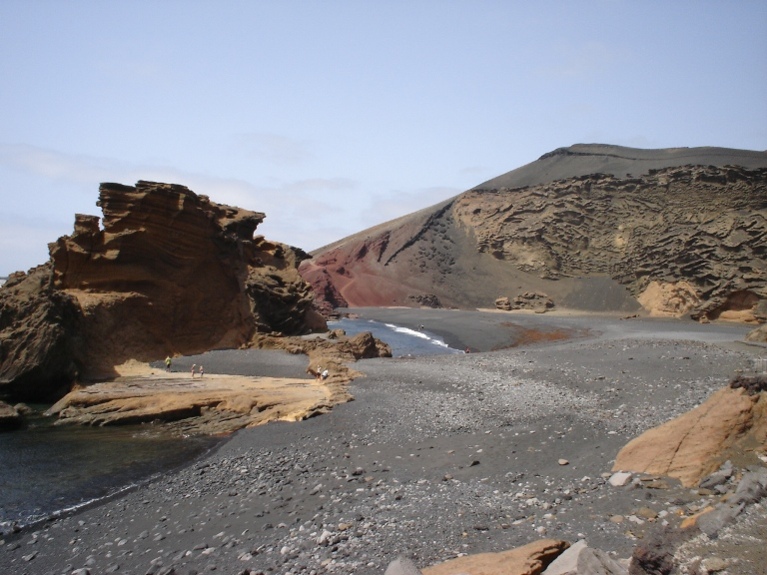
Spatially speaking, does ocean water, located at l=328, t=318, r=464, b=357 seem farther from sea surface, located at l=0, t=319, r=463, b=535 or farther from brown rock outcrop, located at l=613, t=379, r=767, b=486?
brown rock outcrop, located at l=613, t=379, r=767, b=486

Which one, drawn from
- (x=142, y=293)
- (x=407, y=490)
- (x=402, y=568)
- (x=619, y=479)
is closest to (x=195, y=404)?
(x=142, y=293)

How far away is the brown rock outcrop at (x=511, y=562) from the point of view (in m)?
4.13

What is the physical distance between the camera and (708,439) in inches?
232

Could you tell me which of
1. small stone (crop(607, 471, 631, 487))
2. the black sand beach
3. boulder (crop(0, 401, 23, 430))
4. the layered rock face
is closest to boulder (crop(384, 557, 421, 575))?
the black sand beach

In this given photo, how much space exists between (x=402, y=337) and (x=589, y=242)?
22.8 m

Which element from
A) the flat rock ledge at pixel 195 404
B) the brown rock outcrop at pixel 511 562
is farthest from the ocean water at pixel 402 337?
the brown rock outcrop at pixel 511 562

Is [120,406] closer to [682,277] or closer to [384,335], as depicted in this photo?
[384,335]

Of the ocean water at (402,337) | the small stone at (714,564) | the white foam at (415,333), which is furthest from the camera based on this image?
the white foam at (415,333)

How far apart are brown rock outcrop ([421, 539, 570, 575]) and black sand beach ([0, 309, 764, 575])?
1.55ft

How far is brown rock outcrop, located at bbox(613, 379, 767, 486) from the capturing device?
5.61 m

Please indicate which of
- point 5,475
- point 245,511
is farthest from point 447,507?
point 5,475

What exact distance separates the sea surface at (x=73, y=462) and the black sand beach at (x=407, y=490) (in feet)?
1.99

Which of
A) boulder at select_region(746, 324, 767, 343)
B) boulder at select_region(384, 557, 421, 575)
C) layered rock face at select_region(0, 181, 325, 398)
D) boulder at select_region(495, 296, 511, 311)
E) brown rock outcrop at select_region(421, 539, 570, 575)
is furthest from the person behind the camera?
boulder at select_region(495, 296, 511, 311)

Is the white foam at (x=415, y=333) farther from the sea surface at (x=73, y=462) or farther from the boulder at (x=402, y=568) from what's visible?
the boulder at (x=402, y=568)
